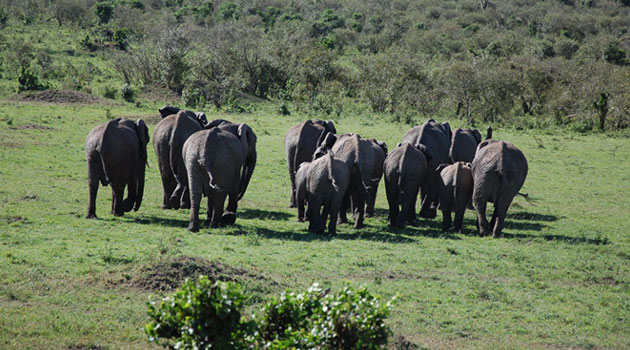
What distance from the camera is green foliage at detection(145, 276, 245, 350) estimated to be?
590cm

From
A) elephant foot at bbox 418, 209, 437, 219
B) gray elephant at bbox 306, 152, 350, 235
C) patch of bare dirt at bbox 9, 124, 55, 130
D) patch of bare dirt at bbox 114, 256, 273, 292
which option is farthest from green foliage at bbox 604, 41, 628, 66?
patch of bare dirt at bbox 114, 256, 273, 292

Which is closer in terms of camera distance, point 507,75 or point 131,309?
point 131,309

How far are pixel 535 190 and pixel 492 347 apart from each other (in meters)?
15.1

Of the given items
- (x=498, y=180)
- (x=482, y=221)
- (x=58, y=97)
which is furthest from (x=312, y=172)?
(x=58, y=97)

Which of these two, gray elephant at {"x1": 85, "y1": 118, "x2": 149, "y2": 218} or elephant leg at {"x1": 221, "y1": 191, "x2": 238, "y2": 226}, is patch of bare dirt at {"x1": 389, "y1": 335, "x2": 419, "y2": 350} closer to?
elephant leg at {"x1": 221, "y1": 191, "x2": 238, "y2": 226}

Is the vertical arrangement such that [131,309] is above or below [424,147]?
below

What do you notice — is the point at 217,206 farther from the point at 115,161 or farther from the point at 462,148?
the point at 462,148

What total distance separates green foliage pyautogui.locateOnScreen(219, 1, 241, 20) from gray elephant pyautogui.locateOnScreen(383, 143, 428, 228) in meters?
70.9

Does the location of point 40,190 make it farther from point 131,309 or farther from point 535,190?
point 535,190

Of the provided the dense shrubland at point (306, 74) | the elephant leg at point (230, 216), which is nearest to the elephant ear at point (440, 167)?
the elephant leg at point (230, 216)

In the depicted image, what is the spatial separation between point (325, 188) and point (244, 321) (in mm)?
8924

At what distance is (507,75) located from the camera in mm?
42188

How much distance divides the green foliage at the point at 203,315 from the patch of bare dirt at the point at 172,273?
4240 millimetres

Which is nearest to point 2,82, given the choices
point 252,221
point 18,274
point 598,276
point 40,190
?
point 40,190
